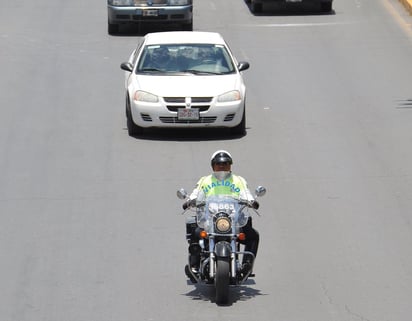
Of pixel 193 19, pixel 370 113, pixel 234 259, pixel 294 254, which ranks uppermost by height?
pixel 234 259

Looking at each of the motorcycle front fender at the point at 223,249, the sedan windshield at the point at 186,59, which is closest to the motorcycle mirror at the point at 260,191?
the motorcycle front fender at the point at 223,249

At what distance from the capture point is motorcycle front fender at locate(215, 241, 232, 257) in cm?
1205

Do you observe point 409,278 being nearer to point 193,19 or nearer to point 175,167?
point 175,167

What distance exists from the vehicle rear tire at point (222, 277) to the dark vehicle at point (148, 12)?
18.0 m

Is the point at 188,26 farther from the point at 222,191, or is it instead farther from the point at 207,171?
the point at 222,191

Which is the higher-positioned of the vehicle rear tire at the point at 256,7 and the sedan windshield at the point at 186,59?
the sedan windshield at the point at 186,59

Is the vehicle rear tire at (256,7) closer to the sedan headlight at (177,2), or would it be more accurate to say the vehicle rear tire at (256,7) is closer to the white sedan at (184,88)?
the sedan headlight at (177,2)

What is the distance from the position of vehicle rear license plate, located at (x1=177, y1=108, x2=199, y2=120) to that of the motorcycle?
290 inches

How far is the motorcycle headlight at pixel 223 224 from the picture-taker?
12250 mm

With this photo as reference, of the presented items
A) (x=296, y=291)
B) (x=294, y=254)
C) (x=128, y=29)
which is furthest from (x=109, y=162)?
(x=128, y=29)

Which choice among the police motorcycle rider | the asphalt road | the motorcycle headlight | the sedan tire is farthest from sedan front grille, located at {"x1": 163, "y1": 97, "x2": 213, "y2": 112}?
the motorcycle headlight

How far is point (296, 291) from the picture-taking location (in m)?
12.9

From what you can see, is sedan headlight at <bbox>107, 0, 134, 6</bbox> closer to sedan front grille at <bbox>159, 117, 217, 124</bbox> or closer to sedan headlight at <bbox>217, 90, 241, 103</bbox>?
sedan headlight at <bbox>217, 90, 241, 103</bbox>

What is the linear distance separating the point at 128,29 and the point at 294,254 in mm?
17415
